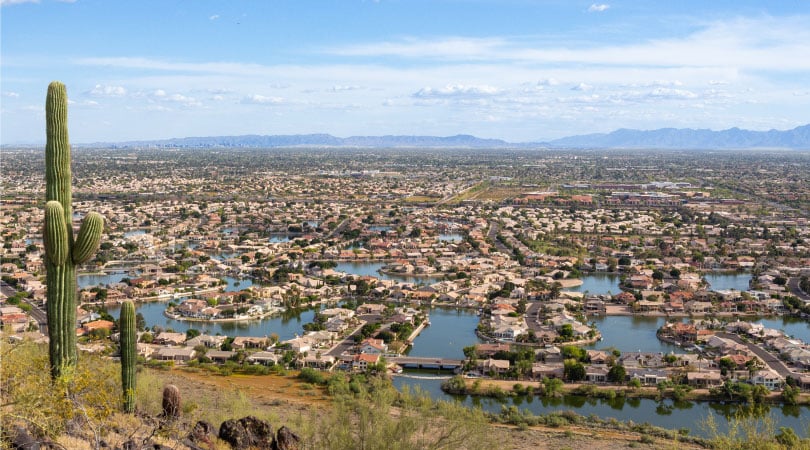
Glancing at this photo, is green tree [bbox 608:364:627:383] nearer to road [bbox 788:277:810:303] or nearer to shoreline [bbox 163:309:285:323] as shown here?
shoreline [bbox 163:309:285:323]

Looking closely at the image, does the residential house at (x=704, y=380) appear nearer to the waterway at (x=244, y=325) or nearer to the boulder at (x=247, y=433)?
the boulder at (x=247, y=433)

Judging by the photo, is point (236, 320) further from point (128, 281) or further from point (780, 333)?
point (780, 333)

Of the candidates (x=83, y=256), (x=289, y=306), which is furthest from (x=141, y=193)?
(x=83, y=256)

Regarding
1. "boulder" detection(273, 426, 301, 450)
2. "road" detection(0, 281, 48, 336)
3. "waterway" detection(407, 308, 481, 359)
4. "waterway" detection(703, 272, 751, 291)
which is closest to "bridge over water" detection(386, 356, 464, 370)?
"waterway" detection(407, 308, 481, 359)

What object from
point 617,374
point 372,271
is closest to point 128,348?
point 617,374

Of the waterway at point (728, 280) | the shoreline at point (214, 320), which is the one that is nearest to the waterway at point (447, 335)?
→ the shoreline at point (214, 320)

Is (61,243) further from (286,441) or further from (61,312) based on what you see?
(286,441)
